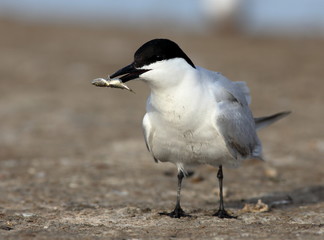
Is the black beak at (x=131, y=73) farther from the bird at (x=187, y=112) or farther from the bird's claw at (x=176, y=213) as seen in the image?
the bird's claw at (x=176, y=213)

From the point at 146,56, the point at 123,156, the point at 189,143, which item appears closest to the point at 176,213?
the point at 189,143

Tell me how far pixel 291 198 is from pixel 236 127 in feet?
3.88

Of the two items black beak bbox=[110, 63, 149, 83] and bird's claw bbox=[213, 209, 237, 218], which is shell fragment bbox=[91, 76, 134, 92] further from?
bird's claw bbox=[213, 209, 237, 218]

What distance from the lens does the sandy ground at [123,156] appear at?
437 centimetres

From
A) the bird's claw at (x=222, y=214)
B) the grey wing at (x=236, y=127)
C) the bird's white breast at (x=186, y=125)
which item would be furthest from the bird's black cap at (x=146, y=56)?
the bird's claw at (x=222, y=214)

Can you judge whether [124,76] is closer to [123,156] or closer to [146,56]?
[146,56]

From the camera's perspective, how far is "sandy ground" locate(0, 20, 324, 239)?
437 cm

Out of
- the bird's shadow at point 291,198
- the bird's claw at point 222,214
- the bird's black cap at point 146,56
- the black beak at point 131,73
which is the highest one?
the bird's black cap at point 146,56

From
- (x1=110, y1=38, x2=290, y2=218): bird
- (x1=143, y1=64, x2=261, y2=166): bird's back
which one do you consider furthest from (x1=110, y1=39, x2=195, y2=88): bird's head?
(x1=143, y1=64, x2=261, y2=166): bird's back

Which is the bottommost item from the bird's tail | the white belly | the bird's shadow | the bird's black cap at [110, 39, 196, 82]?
the bird's shadow

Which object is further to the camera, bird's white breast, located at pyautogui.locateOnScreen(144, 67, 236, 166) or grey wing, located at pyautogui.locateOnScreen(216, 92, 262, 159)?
grey wing, located at pyautogui.locateOnScreen(216, 92, 262, 159)

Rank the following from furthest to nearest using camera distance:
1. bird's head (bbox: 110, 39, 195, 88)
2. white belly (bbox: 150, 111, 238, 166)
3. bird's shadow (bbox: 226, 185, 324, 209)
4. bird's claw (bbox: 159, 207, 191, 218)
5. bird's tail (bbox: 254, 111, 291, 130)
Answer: bird's tail (bbox: 254, 111, 291, 130)
bird's shadow (bbox: 226, 185, 324, 209)
bird's claw (bbox: 159, 207, 191, 218)
white belly (bbox: 150, 111, 238, 166)
bird's head (bbox: 110, 39, 195, 88)

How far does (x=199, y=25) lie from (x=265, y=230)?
51.8 feet

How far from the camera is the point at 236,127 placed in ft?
15.0
